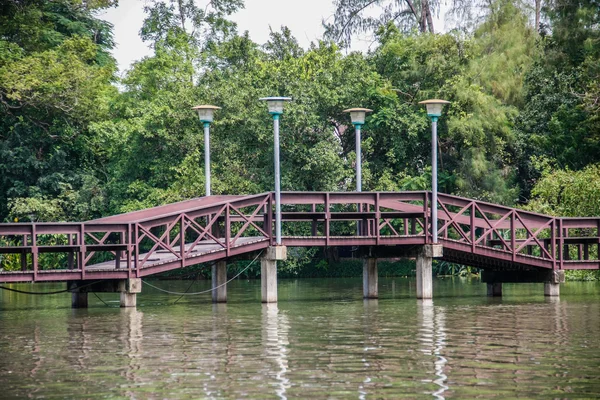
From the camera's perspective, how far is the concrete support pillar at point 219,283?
35094 mm

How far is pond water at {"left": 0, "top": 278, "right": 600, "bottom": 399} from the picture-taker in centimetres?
1504

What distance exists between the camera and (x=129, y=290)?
101 ft

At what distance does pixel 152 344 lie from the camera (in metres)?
21.0

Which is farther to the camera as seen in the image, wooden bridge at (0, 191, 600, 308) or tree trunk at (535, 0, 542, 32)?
tree trunk at (535, 0, 542, 32)

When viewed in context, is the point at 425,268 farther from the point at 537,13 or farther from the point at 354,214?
the point at 537,13

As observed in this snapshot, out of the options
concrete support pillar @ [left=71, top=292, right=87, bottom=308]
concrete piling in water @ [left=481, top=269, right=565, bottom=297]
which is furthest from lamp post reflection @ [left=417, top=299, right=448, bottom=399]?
concrete support pillar @ [left=71, top=292, right=87, bottom=308]

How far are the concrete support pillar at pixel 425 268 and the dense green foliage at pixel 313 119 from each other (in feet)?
47.0

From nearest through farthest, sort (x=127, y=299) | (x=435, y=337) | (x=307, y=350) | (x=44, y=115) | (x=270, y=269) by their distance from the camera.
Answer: (x=307, y=350) < (x=435, y=337) < (x=127, y=299) < (x=270, y=269) < (x=44, y=115)

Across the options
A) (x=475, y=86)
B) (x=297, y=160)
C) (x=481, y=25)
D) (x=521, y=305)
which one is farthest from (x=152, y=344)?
(x=481, y=25)

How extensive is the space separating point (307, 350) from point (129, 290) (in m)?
12.2

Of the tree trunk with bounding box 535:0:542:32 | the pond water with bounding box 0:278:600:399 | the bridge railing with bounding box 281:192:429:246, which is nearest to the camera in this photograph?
the pond water with bounding box 0:278:600:399

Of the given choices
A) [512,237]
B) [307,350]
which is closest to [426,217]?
[512,237]

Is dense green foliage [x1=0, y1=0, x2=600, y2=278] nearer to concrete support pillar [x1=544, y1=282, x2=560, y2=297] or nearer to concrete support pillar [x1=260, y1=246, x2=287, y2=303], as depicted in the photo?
concrete support pillar [x1=544, y1=282, x2=560, y2=297]

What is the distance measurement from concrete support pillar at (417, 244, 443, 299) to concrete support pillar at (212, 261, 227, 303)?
5838 millimetres
